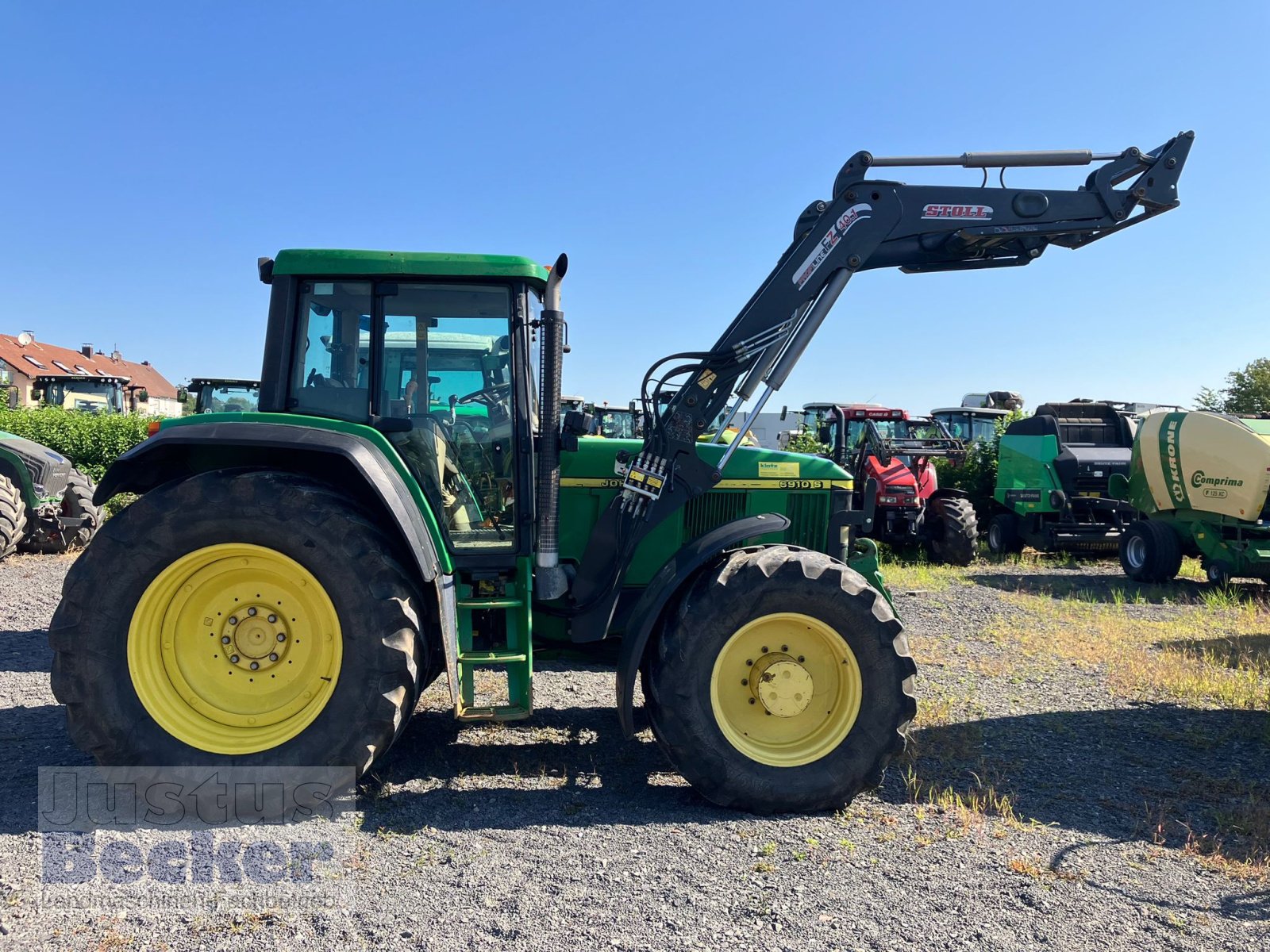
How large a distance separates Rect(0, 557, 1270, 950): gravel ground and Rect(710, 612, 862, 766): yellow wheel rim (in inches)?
13.4

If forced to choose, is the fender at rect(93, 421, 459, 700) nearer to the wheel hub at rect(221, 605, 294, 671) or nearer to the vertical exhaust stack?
the vertical exhaust stack

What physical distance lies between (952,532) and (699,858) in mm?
10486

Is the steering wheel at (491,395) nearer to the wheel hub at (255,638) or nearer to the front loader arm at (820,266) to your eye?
the front loader arm at (820,266)

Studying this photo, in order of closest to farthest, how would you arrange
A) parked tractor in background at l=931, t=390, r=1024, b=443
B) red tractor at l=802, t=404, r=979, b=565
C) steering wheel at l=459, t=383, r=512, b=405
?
steering wheel at l=459, t=383, r=512, b=405 → red tractor at l=802, t=404, r=979, b=565 → parked tractor in background at l=931, t=390, r=1024, b=443

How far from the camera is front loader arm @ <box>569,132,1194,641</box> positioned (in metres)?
4.20

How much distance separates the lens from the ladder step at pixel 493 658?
385 centimetres

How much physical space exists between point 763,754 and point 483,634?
56.2 inches

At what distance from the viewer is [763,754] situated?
12.6 ft

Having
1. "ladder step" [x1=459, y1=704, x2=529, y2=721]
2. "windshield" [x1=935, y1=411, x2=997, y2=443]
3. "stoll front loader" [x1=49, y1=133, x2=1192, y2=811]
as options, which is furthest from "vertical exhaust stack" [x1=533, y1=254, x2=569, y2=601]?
"windshield" [x1=935, y1=411, x2=997, y2=443]

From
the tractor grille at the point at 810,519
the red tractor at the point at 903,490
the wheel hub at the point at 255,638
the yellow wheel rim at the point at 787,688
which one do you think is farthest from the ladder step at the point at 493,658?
the red tractor at the point at 903,490

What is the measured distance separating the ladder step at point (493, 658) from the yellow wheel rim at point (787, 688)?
896 mm

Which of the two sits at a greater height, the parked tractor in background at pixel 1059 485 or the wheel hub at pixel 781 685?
the parked tractor in background at pixel 1059 485

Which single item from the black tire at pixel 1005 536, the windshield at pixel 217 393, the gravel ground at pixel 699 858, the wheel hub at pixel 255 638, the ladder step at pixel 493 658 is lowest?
the gravel ground at pixel 699 858

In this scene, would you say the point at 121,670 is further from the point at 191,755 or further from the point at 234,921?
the point at 234,921
